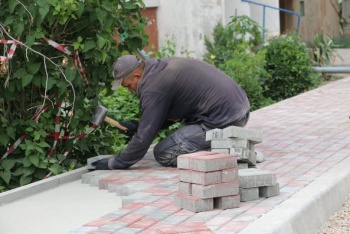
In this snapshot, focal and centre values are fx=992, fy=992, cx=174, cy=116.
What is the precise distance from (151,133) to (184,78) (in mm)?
677

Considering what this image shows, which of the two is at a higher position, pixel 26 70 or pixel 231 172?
pixel 26 70

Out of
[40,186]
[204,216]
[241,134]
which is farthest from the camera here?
[40,186]

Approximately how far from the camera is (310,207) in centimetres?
810

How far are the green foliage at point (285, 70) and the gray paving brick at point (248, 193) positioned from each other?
933cm

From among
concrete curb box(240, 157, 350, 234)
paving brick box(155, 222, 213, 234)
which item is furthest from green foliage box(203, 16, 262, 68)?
paving brick box(155, 222, 213, 234)

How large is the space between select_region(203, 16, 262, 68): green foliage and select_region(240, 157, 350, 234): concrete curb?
7.63 metres

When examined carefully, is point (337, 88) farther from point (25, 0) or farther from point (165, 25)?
point (25, 0)

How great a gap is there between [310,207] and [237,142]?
111cm

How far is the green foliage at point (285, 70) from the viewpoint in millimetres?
17594

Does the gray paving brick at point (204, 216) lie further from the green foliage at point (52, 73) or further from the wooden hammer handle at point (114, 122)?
the wooden hammer handle at point (114, 122)

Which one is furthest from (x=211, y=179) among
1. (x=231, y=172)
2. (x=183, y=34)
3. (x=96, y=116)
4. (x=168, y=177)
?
(x=183, y=34)

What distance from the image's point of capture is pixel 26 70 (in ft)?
32.8

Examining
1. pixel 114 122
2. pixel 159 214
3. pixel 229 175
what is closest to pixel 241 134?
pixel 229 175

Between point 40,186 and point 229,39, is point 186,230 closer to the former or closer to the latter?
point 40,186
